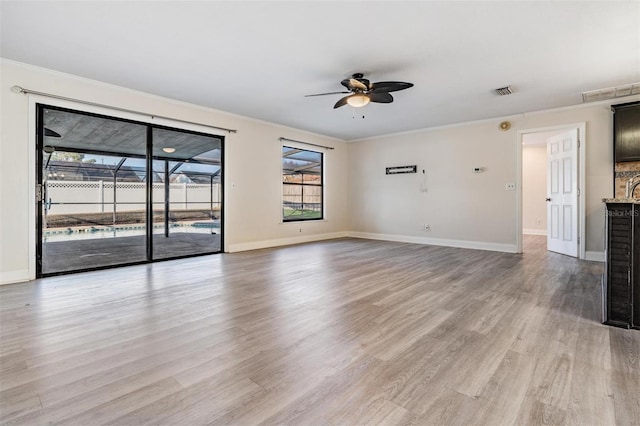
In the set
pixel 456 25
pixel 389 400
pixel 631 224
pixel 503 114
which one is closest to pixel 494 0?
pixel 456 25

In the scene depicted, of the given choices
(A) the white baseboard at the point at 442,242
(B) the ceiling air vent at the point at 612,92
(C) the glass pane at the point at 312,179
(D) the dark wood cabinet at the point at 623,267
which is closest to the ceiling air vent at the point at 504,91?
(B) the ceiling air vent at the point at 612,92

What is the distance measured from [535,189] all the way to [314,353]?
9183 millimetres

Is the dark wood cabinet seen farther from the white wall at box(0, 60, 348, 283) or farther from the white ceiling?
the white wall at box(0, 60, 348, 283)

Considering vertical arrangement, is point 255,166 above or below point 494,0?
below

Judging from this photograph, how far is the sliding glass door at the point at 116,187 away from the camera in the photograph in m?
4.34

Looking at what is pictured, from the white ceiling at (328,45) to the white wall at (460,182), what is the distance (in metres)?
1.03

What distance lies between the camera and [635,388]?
1599 millimetres

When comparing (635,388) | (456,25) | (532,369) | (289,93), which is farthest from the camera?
(289,93)

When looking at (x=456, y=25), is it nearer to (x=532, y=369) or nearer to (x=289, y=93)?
(x=289, y=93)

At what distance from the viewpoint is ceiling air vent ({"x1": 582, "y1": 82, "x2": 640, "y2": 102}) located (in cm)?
430

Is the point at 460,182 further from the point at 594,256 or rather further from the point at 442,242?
the point at 594,256

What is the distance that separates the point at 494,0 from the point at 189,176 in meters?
5.52

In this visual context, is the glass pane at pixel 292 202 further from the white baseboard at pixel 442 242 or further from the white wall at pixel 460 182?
the white baseboard at pixel 442 242

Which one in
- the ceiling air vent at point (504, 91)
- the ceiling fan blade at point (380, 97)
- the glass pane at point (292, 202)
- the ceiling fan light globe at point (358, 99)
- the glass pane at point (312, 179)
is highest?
the ceiling air vent at point (504, 91)
